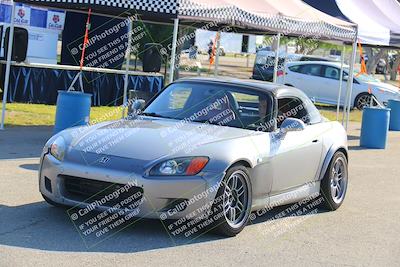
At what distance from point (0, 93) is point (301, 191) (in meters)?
12.0

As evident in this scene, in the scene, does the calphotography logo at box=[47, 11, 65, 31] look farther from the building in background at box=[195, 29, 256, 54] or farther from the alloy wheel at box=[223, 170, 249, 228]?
the building in background at box=[195, 29, 256, 54]

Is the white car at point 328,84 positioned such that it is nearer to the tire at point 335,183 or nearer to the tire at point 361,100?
the tire at point 361,100

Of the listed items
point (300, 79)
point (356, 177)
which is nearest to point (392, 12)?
point (300, 79)

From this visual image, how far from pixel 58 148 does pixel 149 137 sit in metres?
0.84

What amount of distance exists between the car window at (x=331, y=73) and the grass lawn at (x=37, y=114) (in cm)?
992

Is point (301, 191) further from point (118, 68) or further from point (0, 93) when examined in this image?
point (118, 68)

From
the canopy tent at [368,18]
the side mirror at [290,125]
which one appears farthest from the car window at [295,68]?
the side mirror at [290,125]

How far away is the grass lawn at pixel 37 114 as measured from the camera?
45.5 ft

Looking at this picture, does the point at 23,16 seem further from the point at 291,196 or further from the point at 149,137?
the point at 149,137

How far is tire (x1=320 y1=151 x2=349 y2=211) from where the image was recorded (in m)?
7.80

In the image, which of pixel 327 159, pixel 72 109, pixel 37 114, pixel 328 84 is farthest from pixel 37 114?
pixel 328 84

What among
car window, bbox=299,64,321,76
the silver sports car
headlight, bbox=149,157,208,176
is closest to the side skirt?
the silver sports car

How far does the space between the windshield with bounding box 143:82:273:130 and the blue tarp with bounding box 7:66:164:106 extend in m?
8.18

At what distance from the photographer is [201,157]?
5.97m
